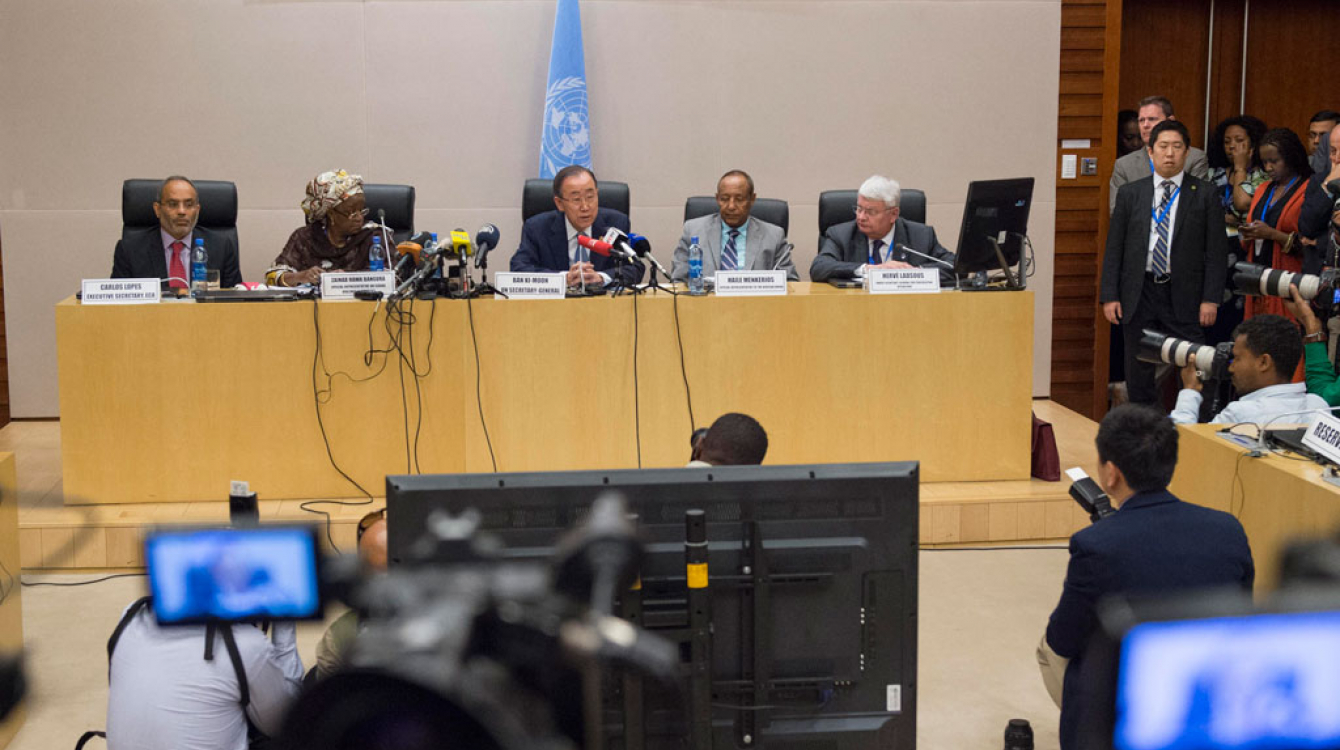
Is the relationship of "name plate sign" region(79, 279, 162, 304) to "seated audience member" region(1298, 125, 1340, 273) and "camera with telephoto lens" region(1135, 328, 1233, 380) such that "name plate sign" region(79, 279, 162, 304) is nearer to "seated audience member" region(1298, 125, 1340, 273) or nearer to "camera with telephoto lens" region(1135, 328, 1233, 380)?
"camera with telephoto lens" region(1135, 328, 1233, 380)

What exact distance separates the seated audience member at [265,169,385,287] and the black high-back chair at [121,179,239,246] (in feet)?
1.54

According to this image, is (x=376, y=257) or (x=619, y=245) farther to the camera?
(x=376, y=257)

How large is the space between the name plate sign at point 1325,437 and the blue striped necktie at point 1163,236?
229 centimetres

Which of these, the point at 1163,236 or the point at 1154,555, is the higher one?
the point at 1163,236

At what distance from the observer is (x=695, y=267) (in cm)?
456

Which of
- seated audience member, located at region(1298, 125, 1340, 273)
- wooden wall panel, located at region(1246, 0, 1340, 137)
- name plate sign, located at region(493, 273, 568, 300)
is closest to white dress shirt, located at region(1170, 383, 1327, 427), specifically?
seated audience member, located at region(1298, 125, 1340, 273)

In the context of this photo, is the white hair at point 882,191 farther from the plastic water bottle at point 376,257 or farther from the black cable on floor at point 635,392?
the plastic water bottle at point 376,257

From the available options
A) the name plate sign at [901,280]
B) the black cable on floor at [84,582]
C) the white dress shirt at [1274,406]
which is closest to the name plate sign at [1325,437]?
the white dress shirt at [1274,406]

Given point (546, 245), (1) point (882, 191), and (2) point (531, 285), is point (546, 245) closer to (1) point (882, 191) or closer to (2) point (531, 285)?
(2) point (531, 285)

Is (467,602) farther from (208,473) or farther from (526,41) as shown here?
(526,41)

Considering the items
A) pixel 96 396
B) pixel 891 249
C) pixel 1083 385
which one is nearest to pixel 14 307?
pixel 96 396

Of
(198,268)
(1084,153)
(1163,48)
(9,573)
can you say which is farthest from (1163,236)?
(9,573)

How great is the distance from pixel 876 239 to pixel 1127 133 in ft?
7.46

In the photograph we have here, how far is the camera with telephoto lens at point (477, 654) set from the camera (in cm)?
72
